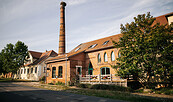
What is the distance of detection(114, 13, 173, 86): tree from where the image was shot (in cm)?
1079

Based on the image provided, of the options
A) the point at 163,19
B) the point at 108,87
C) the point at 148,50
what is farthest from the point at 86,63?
the point at 163,19

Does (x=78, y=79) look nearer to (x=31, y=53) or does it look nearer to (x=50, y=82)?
(x=50, y=82)

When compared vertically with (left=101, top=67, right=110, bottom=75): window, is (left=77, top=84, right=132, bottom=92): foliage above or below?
below

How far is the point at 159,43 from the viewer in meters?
11.1

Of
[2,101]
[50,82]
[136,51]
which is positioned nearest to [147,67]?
[136,51]

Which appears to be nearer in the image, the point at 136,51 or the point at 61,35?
the point at 136,51

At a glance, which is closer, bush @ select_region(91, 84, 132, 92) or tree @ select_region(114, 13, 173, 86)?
tree @ select_region(114, 13, 173, 86)

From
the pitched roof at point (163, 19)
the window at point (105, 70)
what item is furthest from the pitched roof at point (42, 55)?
the pitched roof at point (163, 19)

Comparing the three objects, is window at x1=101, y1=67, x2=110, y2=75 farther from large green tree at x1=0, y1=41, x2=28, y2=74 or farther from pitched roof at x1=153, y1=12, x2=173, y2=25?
large green tree at x1=0, y1=41, x2=28, y2=74

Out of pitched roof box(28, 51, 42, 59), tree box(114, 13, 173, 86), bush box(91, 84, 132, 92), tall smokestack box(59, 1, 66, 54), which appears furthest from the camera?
pitched roof box(28, 51, 42, 59)

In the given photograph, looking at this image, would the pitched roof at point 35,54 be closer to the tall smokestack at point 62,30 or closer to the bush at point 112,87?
the tall smokestack at point 62,30

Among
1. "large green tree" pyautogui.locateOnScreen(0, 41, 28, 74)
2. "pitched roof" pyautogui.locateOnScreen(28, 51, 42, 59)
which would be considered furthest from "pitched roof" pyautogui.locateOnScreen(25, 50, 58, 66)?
"large green tree" pyautogui.locateOnScreen(0, 41, 28, 74)

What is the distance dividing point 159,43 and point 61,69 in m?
15.1

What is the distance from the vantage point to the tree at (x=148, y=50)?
425 inches
